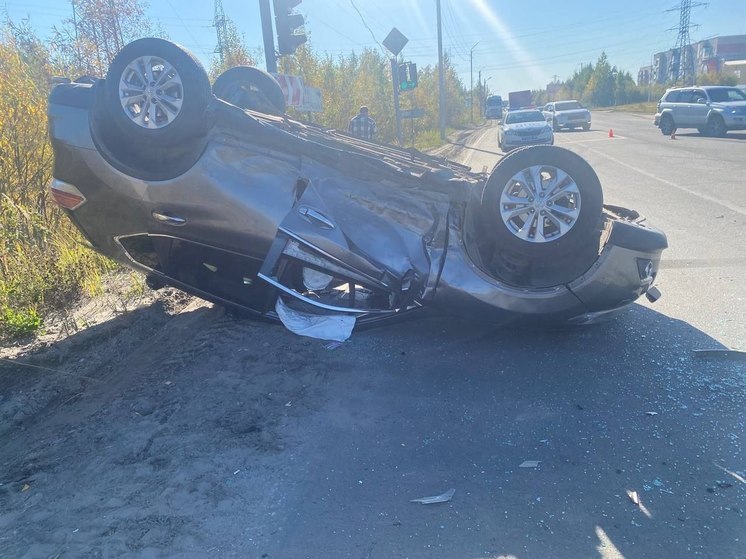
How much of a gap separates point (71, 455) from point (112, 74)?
8.42 ft

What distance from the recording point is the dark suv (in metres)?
23.0

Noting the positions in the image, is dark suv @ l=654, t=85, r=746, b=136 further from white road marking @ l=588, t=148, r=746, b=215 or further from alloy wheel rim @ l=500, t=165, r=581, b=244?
alloy wheel rim @ l=500, t=165, r=581, b=244

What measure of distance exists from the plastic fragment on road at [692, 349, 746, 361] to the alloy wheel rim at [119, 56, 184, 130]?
4039 mm

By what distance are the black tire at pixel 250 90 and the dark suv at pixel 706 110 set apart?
22286 mm

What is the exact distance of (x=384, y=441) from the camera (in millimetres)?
3480

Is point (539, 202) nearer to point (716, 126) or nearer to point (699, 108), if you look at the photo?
point (716, 126)

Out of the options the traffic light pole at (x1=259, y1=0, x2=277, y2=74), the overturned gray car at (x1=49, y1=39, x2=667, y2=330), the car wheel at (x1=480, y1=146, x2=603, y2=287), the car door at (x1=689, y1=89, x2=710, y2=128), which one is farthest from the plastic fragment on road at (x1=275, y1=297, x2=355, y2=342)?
the car door at (x1=689, y1=89, x2=710, y2=128)

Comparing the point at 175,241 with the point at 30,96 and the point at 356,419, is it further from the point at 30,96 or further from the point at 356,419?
the point at 30,96

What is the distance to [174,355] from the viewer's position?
4.70 m

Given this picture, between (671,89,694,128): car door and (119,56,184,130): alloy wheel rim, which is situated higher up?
(119,56,184,130): alloy wheel rim

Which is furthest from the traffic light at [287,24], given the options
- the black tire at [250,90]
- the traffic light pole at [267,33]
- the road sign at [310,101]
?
the black tire at [250,90]

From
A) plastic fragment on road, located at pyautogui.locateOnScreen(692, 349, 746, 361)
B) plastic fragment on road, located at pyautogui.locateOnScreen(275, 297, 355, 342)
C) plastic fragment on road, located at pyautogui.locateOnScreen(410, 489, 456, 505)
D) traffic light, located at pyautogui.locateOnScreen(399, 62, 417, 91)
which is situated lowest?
plastic fragment on road, located at pyautogui.locateOnScreen(410, 489, 456, 505)

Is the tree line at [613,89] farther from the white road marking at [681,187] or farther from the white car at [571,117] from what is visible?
the white road marking at [681,187]

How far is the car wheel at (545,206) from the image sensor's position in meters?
4.27
